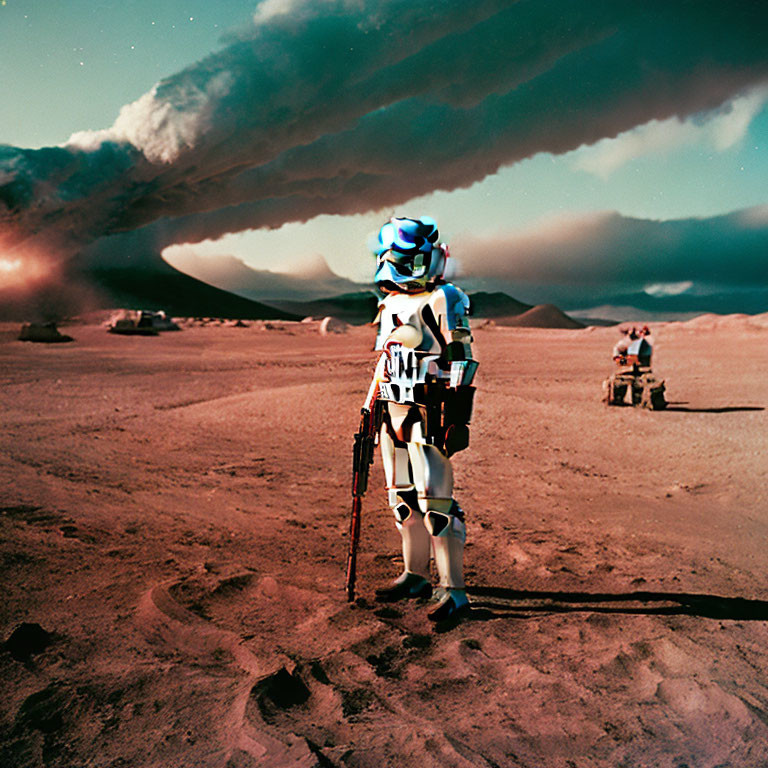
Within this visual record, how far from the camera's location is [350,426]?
31.1ft

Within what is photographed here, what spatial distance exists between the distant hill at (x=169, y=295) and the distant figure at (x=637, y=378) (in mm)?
70809

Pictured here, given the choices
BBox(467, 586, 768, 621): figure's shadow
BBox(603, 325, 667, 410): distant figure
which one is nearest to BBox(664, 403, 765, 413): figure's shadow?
BBox(603, 325, 667, 410): distant figure

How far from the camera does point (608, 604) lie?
12.6 ft

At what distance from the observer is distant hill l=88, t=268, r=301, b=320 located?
77.4 m

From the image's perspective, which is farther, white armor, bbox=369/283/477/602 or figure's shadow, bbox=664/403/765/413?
figure's shadow, bbox=664/403/765/413

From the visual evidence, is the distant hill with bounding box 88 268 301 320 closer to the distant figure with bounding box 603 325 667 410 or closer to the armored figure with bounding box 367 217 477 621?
the distant figure with bounding box 603 325 667 410

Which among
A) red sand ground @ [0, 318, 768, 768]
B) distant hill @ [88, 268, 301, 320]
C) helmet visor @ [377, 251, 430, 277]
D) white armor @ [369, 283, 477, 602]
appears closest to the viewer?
red sand ground @ [0, 318, 768, 768]

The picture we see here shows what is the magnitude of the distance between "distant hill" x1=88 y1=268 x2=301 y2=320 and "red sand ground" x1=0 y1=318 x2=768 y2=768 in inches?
2867

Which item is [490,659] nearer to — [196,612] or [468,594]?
[468,594]

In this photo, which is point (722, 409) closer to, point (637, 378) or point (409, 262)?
point (637, 378)

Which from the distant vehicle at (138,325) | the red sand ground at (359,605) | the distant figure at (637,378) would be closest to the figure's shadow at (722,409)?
the distant figure at (637,378)

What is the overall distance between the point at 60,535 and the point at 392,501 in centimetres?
280

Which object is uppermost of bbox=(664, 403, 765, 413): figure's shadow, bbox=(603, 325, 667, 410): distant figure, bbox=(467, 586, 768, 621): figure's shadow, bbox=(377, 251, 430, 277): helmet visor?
bbox=(377, 251, 430, 277): helmet visor

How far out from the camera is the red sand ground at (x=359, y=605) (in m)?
2.41
